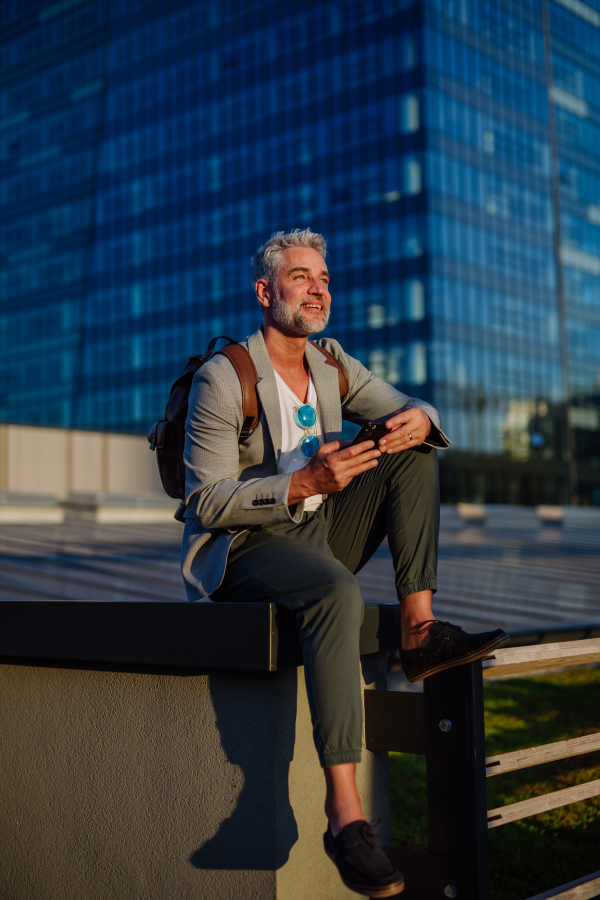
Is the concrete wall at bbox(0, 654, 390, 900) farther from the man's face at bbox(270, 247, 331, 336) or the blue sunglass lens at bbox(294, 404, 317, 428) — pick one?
the man's face at bbox(270, 247, 331, 336)

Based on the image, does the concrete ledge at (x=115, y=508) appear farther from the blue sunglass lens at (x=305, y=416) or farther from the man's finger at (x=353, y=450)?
the man's finger at (x=353, y=450)

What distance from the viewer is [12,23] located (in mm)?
76000

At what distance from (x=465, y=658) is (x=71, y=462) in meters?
14.7

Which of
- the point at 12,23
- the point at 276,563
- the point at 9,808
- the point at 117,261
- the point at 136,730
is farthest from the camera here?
the point at 12,23

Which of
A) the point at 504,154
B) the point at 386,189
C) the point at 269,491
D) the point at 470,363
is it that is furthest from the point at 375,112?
the point at 269,491

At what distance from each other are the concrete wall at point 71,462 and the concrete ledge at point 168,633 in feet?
38.8

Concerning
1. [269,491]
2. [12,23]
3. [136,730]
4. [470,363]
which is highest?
[12,23]

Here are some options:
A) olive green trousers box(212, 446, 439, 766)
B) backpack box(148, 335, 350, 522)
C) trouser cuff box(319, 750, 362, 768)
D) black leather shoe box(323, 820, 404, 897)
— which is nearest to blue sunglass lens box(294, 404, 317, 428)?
backpack box(148, 335, 350, 522)

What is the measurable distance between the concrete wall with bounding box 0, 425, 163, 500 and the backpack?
1182cm

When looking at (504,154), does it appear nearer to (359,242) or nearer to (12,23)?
(359,242)

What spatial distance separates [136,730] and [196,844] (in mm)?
404

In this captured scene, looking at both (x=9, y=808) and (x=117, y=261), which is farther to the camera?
(x=117, y=261)

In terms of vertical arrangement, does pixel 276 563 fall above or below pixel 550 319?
below

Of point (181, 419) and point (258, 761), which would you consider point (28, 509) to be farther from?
point (258, 761)
